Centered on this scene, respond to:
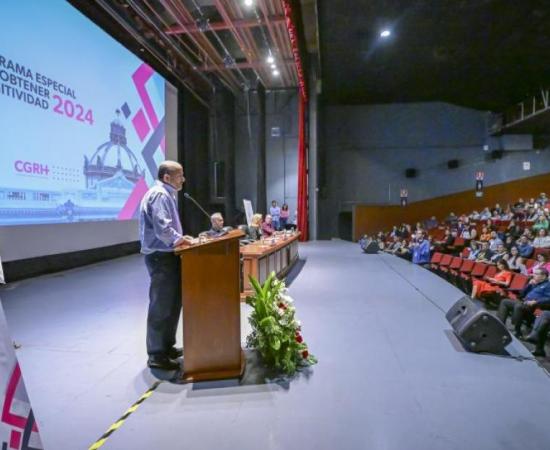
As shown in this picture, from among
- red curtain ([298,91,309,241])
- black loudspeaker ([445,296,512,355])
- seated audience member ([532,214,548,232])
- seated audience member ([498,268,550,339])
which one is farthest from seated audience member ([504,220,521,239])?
black loudspeaker ([445,296,512,355])

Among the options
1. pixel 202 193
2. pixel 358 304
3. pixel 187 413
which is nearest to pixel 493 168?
pixel 202 193

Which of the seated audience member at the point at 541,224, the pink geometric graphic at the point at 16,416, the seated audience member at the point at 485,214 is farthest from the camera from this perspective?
the seated audience member at the point at 485,214

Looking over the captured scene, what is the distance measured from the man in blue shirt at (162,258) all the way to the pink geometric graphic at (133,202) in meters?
4.72

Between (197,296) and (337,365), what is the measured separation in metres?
0.99

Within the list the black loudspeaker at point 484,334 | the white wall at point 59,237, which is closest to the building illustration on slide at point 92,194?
the white wall at point 59,237

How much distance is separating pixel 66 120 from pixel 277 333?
4729 millimetres

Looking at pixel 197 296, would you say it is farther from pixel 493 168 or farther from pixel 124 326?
pixel 493 168

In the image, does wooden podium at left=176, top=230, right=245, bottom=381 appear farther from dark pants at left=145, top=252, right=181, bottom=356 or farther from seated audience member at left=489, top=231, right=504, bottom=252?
seated audience member at left=489, top=231, right=504, bottom=252

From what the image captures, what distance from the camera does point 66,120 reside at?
5188 mm

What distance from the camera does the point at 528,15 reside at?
6.40m

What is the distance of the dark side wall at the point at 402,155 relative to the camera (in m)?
12.0

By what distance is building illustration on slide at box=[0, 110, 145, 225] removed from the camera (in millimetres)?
4414

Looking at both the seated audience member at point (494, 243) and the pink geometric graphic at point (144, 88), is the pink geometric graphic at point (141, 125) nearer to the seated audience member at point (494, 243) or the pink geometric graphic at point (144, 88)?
the pink geometric graphic at point (144, 88)

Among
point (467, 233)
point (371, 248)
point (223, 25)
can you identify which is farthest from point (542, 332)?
point (223, 25)
